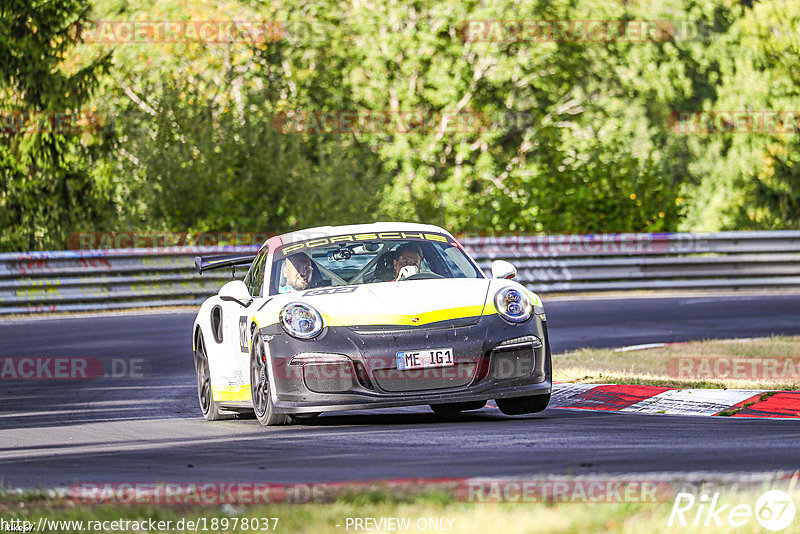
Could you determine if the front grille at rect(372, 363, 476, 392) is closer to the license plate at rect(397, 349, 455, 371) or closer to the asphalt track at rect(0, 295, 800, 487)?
the license plate at rect(397, 349, 455, 371)

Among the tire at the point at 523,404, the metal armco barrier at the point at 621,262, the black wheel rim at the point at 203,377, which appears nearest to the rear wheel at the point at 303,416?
the tire at the point at 523,404

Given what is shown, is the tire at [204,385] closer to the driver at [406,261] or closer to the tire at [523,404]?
the driver at [406,261]

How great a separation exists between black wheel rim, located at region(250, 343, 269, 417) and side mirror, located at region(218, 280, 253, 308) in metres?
0.60

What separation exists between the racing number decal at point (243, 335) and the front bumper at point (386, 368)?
0.94m

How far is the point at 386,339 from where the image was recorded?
8852 mm

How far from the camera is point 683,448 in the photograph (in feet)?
24.1

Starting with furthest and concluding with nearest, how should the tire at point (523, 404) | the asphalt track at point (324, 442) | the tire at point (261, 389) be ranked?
the tire at point (523, 404) → the tire at point (261, 389) → the asphalt track at point (324, 442)

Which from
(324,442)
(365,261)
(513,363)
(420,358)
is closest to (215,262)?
(365,261)

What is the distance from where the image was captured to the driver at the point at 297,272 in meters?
9.89

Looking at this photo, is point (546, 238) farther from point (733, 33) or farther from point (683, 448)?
point (733, 33)

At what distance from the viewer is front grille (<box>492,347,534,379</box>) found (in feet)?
29.6

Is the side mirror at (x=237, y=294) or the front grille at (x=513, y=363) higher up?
the side mirror at (x=237, y=294)

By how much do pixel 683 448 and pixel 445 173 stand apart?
1327 inches

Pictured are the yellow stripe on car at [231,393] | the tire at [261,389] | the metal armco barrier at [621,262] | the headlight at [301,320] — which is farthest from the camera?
the metal armco barrier at [621,262]
